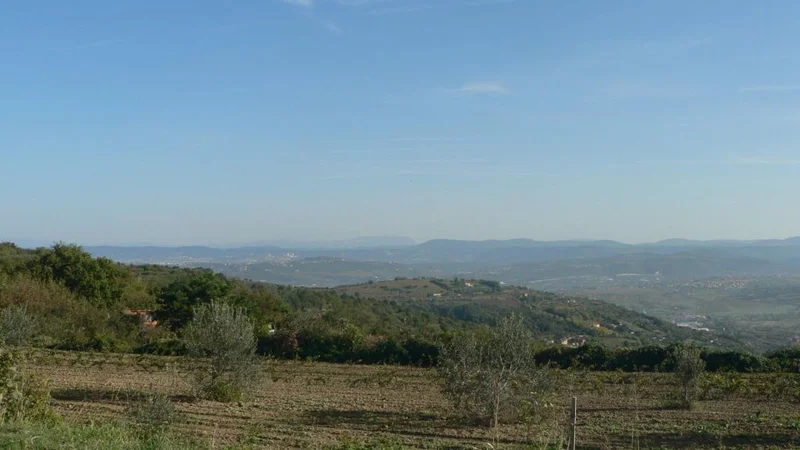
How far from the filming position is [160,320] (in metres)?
42.7

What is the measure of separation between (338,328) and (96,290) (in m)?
22.4

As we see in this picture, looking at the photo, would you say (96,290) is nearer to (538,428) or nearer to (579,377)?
(579,377)

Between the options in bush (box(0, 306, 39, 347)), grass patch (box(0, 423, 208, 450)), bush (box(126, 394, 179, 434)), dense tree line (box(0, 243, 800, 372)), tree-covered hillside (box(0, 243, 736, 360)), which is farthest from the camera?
tree-covered hillside (box(0, 243, 736, 360))

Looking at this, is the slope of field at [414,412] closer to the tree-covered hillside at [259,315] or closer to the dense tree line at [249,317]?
the dense tree line at [249,317]

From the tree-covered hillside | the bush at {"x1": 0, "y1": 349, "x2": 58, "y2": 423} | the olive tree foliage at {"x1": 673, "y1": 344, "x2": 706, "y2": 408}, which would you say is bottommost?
the tree-covered hillside

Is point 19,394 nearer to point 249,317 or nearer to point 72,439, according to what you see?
point 72,439

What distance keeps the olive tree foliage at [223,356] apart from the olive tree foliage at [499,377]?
578cm

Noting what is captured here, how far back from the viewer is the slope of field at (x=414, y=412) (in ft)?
42.9

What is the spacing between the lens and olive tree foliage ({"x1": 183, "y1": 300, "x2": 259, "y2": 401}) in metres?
18.2

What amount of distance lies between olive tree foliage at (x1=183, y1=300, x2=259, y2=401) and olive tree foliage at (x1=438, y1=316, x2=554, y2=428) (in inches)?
227

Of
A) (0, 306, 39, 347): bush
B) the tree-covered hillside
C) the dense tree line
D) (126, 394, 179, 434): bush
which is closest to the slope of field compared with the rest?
(126, 394, 179, 434): bush

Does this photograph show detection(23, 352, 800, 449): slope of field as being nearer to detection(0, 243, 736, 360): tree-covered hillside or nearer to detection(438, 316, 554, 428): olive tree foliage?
detection(438, 316, 554, 428): olive tree foliage

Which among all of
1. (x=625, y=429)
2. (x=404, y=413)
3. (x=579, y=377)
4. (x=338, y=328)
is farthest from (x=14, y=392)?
(x=338, y=328)

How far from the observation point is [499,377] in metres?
15.1
